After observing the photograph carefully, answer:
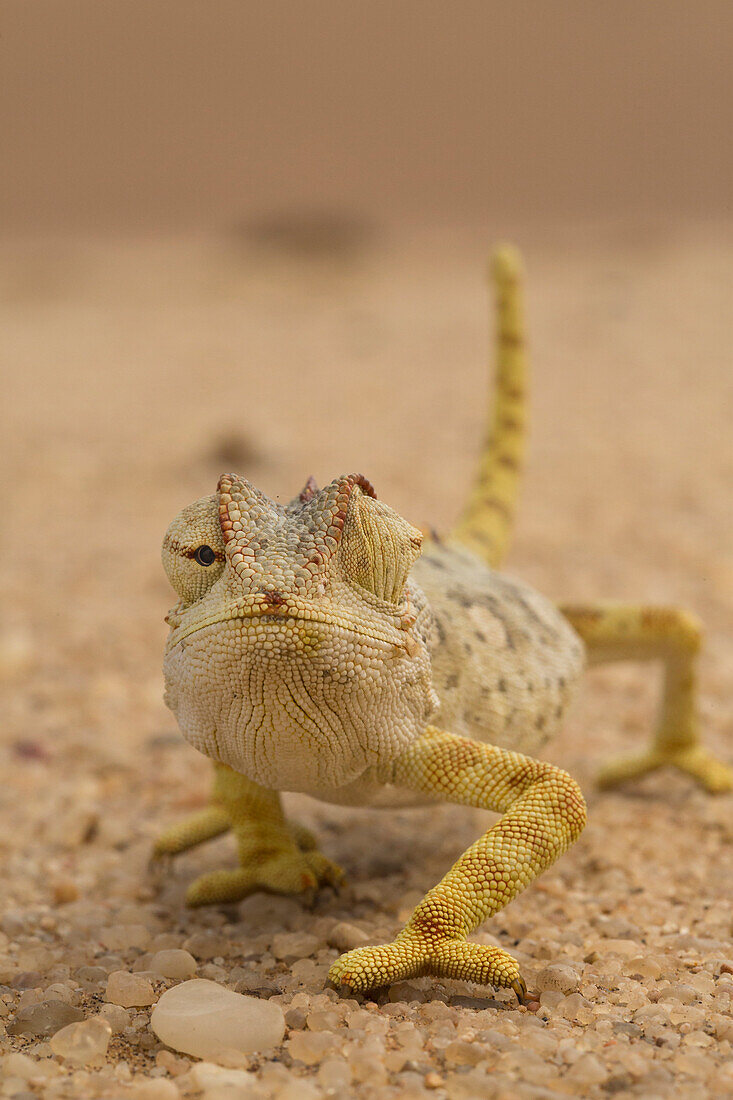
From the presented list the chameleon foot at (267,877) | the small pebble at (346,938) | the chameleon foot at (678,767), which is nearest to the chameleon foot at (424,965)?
the small pebble at (346,938)

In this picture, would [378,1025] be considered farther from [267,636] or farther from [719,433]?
[719,433]

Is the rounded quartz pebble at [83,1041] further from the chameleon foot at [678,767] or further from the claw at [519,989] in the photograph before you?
the chameleon foot at [678,767]

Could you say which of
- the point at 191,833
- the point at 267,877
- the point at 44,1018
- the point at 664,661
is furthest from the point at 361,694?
the point at 664,661

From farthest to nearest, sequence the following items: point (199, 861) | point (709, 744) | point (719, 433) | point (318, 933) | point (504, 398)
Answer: point (719, 433)
point (709, 744)
point (504, 398)
point (199, 861)
point (318, 933)

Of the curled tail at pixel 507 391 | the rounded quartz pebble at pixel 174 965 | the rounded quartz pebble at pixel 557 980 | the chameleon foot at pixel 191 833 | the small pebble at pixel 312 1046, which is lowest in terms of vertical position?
the small pebble at pixel 312 1046

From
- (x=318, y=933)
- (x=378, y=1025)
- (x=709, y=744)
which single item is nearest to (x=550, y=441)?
(x=709, y=744)

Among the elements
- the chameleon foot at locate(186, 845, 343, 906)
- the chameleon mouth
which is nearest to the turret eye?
the chameleon mouth

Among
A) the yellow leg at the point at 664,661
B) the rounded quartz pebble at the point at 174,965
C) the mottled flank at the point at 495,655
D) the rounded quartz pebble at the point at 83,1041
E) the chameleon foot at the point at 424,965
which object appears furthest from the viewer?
the yellow leg at the point at 664,661
